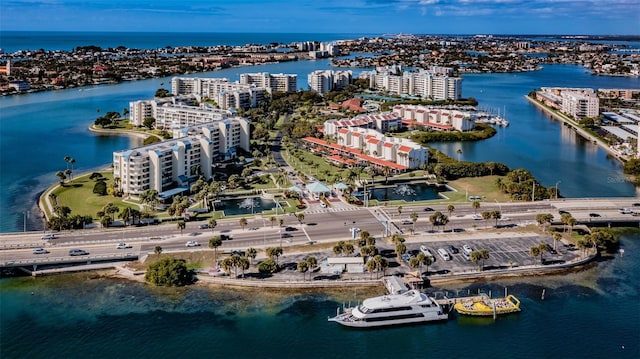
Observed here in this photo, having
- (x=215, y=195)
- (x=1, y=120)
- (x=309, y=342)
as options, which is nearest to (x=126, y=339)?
(x=309, y=342)

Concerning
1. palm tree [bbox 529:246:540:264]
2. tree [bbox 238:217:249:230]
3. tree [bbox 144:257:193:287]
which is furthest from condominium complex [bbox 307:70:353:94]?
tree [bbox 144:257:193:287]

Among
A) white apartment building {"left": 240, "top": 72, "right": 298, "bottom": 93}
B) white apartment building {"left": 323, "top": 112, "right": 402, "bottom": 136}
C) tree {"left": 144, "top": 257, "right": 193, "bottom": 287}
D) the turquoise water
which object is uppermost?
white apartment building {"left": 240, "top": 72, "right": 298, "bottom": 93}

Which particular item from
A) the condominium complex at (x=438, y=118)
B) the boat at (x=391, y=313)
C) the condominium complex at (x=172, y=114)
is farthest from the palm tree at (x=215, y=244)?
the condominium complex at (x=438, y=118)

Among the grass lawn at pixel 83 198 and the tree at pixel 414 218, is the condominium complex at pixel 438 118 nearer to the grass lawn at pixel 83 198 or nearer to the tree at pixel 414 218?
the tree at pixel 414 218

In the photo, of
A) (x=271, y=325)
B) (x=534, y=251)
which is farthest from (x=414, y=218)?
(x=271, y=325)

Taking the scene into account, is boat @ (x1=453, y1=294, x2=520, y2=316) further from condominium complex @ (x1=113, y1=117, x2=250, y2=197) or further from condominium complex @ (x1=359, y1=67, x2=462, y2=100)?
condominium complex @ (x1=359, y1=67, x2=462, y2=100)
